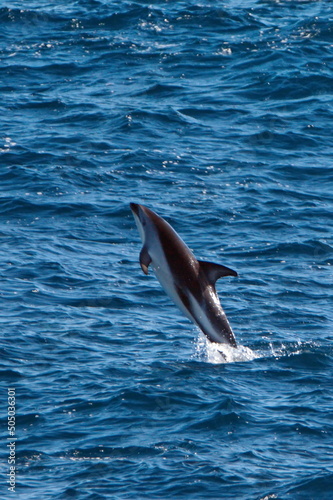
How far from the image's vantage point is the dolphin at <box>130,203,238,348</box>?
16.4m

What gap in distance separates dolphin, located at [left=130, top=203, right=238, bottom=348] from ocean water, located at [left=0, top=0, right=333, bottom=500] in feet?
3.39

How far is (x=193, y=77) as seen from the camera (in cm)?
3438

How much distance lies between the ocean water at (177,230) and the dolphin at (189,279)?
3.39ft

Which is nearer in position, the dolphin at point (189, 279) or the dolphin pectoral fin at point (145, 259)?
the dolphin at point (189, 279)

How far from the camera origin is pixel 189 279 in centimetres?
1647

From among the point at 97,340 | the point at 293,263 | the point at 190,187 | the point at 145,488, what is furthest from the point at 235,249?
the point at 145,488

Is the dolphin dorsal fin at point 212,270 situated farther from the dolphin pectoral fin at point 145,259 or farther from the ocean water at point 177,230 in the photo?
the ocean water at point 177,230

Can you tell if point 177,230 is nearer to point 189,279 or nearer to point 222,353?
point 222,353

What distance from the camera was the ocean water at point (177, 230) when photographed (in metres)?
14.7

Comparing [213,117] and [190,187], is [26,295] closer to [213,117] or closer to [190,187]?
[190,187]

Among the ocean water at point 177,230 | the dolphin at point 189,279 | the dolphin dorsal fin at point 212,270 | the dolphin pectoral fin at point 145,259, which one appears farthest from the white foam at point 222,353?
the dolphin pectoral fin at point 145,259

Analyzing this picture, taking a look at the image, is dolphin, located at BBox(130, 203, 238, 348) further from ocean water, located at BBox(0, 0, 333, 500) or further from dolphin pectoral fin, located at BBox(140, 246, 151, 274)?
ocean water, located at BBox(0, 0, 333, 500)

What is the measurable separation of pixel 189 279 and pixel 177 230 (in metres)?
7.29

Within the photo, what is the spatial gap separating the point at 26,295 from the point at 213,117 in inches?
490
